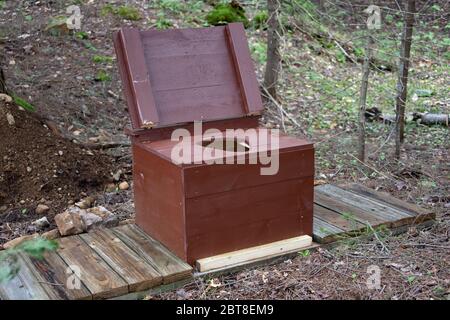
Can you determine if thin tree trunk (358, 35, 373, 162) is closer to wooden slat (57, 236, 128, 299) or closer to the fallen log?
the fallen log

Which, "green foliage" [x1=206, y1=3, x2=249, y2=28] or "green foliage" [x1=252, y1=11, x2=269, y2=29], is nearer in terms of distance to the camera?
"green foliage" [x1=206, y1=3, x2=249, y2=28]

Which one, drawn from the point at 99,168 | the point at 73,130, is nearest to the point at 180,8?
the point at 73,130

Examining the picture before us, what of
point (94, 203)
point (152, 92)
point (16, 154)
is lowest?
point (94, 203)

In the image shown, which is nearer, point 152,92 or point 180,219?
point 180,219

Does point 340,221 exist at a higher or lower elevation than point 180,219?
lower

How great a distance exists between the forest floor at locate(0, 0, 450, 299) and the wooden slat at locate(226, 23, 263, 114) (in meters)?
1.07

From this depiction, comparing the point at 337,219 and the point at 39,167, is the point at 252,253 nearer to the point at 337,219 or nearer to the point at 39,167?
the point at 337,219

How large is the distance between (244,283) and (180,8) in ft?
21.4

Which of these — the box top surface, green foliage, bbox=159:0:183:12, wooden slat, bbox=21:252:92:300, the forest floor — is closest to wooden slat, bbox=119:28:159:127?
the box top surface

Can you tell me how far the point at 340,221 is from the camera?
3.86 meters

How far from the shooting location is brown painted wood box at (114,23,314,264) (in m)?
3.20

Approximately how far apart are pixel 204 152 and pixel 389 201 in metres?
1.72

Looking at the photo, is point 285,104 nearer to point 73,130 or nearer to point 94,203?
point 73,130

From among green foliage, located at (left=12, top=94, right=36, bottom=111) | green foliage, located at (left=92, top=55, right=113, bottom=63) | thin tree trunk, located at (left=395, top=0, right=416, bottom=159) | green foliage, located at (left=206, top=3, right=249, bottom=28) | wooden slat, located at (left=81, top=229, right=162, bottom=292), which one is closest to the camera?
wooden slat, located at (left=81, top=229, right=162, bottom=292)
